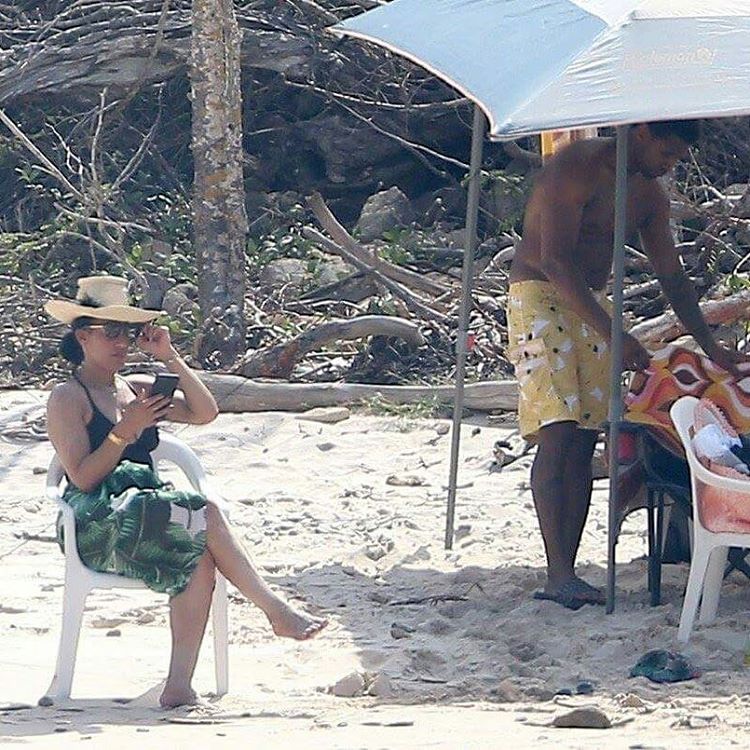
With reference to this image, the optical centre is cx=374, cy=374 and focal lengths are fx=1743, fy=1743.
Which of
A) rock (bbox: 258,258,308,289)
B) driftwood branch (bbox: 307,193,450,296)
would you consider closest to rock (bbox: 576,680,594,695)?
driftwood branch (bbox: 307,193,450,296)

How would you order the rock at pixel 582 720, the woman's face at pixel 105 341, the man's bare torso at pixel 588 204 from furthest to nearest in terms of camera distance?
the man's bare torso at pixel 588 204 < the woman's face at pixel 105 341 < the rock at pixel 582 720

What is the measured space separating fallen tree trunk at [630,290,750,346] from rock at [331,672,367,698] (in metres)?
3.40

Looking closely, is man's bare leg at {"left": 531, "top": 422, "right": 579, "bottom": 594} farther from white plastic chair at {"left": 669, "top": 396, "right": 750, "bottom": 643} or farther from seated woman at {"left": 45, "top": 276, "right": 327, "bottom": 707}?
seated woman at {"left": 45, "top": 276, "right": 327, "bottom": 707}

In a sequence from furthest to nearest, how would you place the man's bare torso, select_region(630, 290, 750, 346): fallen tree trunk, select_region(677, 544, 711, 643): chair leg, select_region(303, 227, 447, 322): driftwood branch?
select_region(303, 227, 447, 322): driftwood branch → select_region(630, 290, 750, 346): fallen tree trunk → the man's bare torso → select_region(677, 544, 711, 643): chair leg

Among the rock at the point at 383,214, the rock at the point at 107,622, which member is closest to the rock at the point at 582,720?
the rock at the point at 107,622

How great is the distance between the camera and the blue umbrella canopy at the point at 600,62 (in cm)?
487

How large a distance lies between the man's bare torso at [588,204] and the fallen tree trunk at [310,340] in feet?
10.9

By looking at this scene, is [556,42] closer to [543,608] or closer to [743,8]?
[743,8]

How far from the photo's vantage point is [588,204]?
18.7ft

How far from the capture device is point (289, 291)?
34.6ft

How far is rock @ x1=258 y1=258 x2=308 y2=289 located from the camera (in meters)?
10.6

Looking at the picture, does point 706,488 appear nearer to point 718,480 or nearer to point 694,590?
point 718,480

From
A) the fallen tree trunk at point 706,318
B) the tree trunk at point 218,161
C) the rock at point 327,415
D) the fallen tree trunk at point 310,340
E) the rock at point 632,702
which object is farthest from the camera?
the tree trunk at point 218,161

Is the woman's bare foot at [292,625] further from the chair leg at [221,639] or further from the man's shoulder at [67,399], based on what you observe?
the man's shoulder at [67,399]
